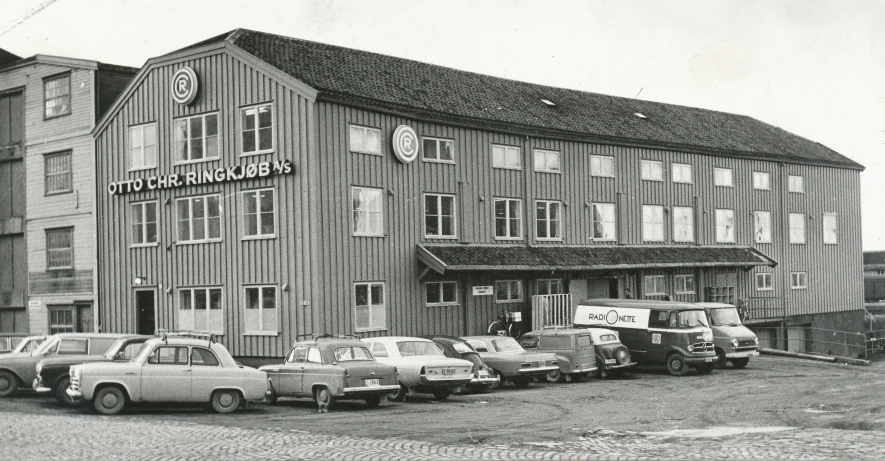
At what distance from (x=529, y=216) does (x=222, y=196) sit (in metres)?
11.3

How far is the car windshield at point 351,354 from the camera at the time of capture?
21.8 metres

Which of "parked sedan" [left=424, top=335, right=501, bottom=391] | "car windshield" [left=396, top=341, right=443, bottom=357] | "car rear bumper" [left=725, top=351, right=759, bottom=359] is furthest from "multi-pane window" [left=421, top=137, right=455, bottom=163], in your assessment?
"car rear bumper" [left=725, top=351, right=759, bottom=359]

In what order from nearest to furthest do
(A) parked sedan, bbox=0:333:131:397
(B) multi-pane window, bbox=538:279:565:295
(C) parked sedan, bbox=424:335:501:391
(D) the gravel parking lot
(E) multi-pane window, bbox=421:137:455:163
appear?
1. (D) the gravel parking lot
2. (A) parked sedan, bbox=0:333:131:397
3. (C) parked sedan, bbox=424:335:501:391
4. (E) multi-pane window, bbox=421:137:455:163
5. (B) multi-pane window, bbox=538:279:565:295

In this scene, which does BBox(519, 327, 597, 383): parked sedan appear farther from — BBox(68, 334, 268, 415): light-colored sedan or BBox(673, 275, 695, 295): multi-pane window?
BBox(673, 275, 695, 295): multi-pane window

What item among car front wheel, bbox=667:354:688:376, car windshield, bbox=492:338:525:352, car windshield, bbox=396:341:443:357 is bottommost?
car front wheel, bbox=667:354:688:376

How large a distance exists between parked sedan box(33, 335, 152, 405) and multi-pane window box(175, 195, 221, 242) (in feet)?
33.5

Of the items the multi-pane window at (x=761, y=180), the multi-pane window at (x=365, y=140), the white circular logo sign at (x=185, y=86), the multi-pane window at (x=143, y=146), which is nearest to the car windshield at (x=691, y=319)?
the multi-pane window at (x=365, y=140)

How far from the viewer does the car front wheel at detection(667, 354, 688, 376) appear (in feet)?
101

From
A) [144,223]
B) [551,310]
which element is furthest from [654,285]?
[144,223]

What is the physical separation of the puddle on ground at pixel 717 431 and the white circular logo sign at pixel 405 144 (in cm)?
1646

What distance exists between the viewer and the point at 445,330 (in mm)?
33188

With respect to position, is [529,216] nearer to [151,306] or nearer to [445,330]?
[445,330]

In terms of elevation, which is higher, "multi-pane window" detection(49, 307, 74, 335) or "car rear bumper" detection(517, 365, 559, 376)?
"multi-pane window" detection(49, 307, 74, 335)

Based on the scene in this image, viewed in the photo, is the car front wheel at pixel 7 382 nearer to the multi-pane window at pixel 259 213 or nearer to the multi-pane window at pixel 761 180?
the multi-pane window at pixel 259 213
